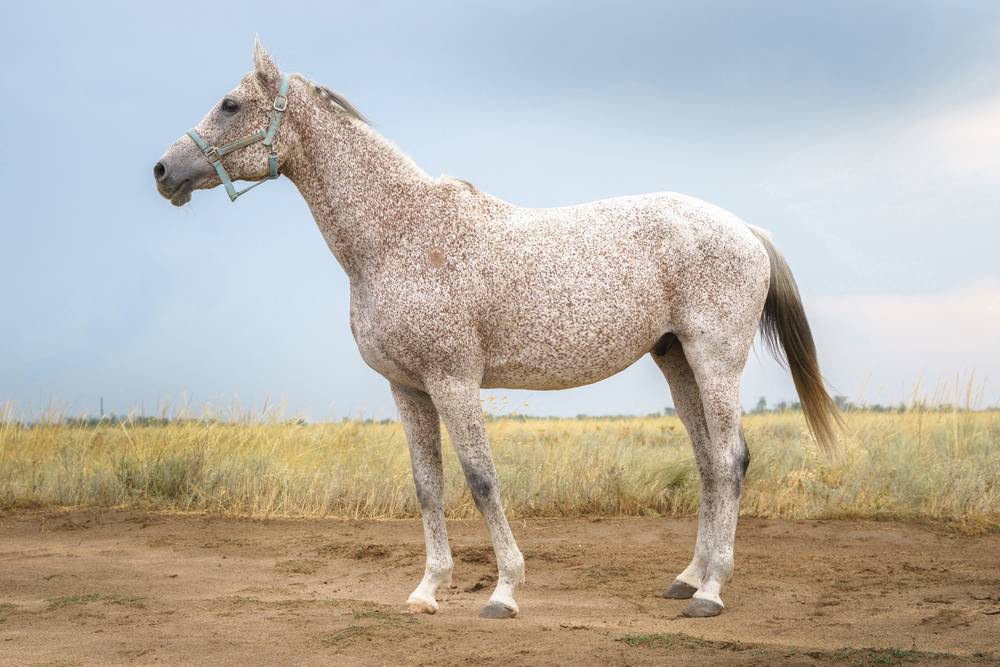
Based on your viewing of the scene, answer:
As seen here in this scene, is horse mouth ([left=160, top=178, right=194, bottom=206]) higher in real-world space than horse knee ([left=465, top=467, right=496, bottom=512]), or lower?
higher

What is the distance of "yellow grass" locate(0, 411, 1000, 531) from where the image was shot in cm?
941

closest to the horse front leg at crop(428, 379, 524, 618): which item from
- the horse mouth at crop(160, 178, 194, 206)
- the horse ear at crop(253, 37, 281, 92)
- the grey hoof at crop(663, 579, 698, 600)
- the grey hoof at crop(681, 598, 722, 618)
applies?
the grey hoof at crop(681, 598, 722, 618)

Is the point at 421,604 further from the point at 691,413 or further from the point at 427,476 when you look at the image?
the point at 691,413

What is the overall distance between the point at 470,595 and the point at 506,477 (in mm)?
3331

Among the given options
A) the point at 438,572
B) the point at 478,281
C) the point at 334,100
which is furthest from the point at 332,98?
the point at 438,572

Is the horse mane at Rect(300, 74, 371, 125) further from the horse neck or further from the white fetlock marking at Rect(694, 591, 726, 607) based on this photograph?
the white fetlock marking at Rect(694, 591, 726, 607)

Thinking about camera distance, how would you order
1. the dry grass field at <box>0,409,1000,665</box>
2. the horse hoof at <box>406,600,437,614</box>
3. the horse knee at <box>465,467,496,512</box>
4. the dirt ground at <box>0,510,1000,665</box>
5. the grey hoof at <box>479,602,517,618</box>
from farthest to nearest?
1. the horse hoof at <box>406,600,437,614</box>
2. the grey hoof at <box>479,602,517,618</box>
3. the horse knee at <box>465,467,496,512</box>
4. the dry grass field at <box>0,409,1000,665</box>
5. the dirt ground at <box>0,510,1000,665</box>

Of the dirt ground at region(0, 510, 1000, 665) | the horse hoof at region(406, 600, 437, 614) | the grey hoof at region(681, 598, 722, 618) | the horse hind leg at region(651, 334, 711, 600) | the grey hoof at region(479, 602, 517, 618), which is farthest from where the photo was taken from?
the horse hind leg at region(651, 334, 711, 600)

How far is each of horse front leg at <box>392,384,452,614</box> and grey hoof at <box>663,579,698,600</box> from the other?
1503 mm

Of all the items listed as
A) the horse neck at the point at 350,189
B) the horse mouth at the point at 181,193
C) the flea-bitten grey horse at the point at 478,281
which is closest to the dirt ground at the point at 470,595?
the flea-bitten grey horse at the point at 478,281

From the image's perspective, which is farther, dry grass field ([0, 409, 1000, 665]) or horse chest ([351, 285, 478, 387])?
horse chest ([351, 285, 478, 387])

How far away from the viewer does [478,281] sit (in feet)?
17.9

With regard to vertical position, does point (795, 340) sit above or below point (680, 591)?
above

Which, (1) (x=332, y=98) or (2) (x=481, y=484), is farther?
(1) (x=332, y=98)
